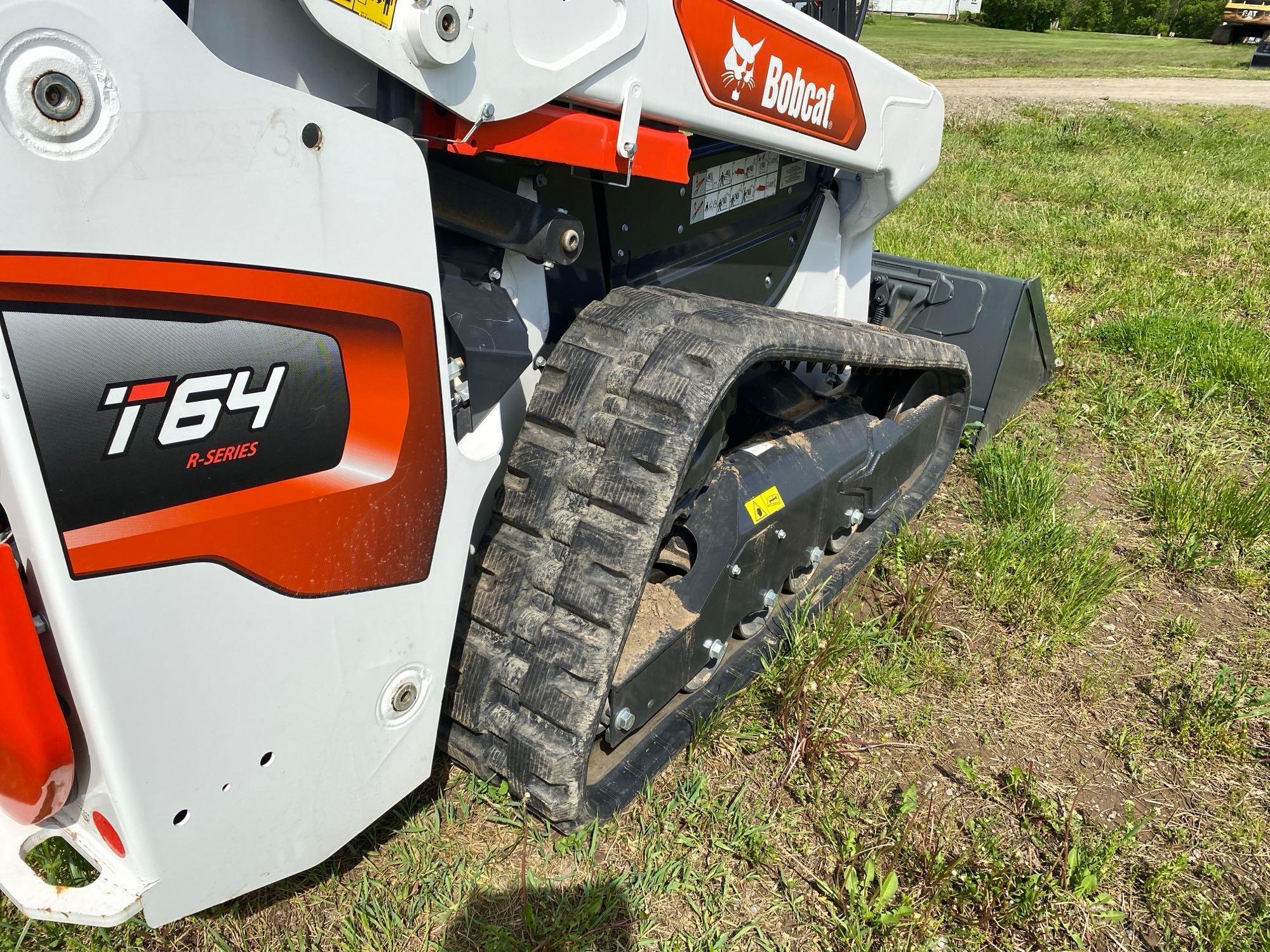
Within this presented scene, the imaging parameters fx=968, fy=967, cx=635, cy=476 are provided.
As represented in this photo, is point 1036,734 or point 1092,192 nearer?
point 1036,734

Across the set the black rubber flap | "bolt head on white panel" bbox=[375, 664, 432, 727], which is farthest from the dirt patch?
the black rubber flap

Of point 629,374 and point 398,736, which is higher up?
point 629,374

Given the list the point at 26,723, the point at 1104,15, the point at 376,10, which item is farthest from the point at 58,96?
the point at 1104,15

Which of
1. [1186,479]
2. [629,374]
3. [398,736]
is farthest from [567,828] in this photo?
[1186,479]

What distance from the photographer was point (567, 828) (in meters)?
1.89

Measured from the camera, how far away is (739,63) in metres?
2.06

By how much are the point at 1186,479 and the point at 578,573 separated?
2415 mm

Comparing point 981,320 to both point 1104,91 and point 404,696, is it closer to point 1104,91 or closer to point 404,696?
point 404,696

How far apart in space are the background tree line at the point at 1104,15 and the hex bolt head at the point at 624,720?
173 ft

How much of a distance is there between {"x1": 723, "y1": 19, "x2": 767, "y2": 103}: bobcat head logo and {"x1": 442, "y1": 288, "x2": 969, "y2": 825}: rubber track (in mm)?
502

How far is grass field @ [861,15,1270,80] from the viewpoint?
2005cm

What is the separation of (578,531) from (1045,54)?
28.6 meters

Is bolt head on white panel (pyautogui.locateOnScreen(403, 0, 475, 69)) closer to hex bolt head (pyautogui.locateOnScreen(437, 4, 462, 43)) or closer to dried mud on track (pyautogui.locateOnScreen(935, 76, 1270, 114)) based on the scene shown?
hex bolt head (pyautogui.locateOnScreen(437, 4, 462, 43))

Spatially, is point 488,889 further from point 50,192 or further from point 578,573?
point 50,192
